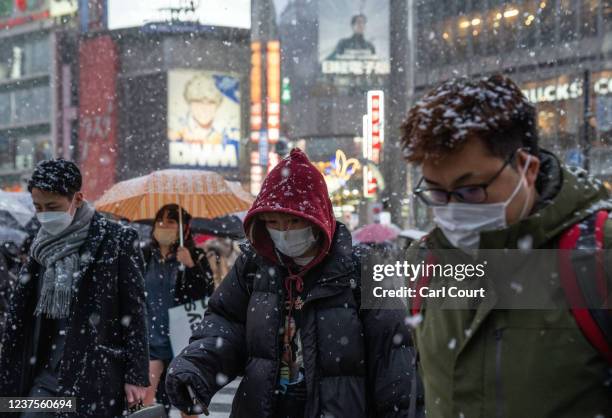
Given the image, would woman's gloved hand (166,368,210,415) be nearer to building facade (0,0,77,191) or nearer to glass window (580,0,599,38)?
glass window (580,0,599,38)

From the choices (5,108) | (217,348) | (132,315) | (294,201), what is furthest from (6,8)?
(217,348)

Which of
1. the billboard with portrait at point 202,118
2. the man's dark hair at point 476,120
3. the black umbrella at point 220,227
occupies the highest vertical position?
the billboard with portrait at point 202,118

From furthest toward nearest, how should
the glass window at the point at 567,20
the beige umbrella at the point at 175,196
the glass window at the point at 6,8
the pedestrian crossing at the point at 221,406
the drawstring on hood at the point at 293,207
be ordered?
the glass window at the point at 6,8 < the glass window at the point at 567,20 < the pedestrian crossing at the point at 221,406 < the beige umbrella at the point at 175,196 < the drawstring on hood at the point at 293,207

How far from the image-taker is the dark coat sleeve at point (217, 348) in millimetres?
3312

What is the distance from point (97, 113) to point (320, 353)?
4151cm

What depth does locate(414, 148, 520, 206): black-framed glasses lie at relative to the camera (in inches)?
87.4

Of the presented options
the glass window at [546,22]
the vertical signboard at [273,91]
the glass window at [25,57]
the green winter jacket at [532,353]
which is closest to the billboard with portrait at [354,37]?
the glass window at [546,22]

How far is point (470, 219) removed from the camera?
228cm

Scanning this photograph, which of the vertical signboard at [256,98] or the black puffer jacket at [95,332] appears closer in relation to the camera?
the black puffer jacket at [95,332]

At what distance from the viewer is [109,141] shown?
4259 cm

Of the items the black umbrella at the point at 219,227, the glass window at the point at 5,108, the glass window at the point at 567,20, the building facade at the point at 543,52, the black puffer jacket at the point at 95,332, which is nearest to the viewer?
the black puffer jacket at the point at 95,332

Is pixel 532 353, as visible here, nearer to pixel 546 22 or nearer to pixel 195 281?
pixel 195 281

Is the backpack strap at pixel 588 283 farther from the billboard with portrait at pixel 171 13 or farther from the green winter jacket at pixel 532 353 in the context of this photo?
the billboard with portrait at pixel 171 13

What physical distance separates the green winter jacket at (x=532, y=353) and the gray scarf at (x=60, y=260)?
2586 millimetres
